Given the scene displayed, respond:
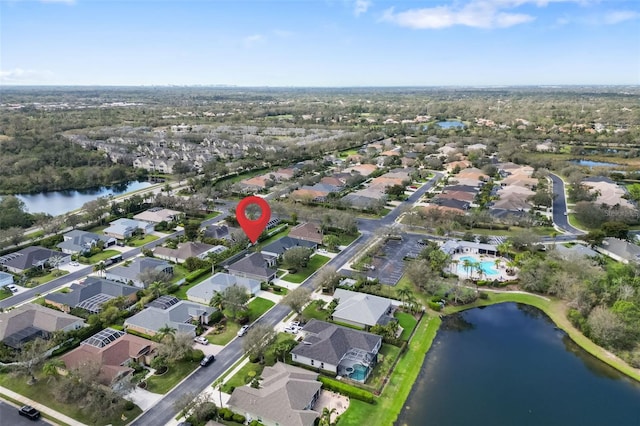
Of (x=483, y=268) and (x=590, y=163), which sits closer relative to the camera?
(x=483, y=268)

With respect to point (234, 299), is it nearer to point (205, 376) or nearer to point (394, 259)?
point (205, 376)

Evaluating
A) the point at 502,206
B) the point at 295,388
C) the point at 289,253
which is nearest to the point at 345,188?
the point at 502,206

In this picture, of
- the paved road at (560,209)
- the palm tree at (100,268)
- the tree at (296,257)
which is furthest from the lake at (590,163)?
the palm tree at (100,268)

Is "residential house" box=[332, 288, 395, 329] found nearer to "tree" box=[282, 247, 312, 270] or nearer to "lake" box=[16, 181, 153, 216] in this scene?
"tree" box=[282, 247, 312, 270]

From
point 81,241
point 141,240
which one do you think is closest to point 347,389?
point 141,240

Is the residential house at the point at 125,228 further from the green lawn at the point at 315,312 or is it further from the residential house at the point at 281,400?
the residential house at the point at 281,400

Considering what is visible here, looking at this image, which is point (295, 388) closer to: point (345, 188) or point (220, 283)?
point (220, 283)
